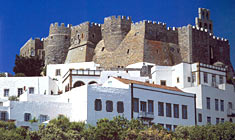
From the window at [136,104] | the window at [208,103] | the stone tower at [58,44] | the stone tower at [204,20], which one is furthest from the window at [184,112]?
the stone tower at [204,20]

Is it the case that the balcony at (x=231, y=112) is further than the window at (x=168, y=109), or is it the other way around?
the balcony at (x=231, y=112)

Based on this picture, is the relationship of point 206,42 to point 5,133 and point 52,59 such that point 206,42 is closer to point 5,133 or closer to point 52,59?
point 52,59

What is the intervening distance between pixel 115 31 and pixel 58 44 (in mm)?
9981

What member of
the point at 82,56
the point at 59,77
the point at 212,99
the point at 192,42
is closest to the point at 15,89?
the point at 59,77

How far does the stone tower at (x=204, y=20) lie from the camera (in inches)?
3880

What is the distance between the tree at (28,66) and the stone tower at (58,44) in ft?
16.9

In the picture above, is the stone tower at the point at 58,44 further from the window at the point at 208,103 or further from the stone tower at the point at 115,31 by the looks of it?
the window at the point at 208,103

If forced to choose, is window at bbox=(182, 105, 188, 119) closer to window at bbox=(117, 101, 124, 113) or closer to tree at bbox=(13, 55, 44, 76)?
window at bbox=(117, 101, 124, 113)

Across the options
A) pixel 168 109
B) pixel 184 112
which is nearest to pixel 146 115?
pixel 168 109

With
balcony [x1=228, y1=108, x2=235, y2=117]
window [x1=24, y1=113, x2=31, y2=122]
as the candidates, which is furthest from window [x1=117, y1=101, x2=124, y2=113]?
balcony [x1=228, y1=108, x2=235, y2=117]

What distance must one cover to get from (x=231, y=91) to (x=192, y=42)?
18.3 meters

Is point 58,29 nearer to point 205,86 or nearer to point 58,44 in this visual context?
point 58,44

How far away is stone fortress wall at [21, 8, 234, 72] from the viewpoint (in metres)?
77.1

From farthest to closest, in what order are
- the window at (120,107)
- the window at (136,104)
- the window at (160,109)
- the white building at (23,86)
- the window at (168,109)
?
the white building at (23,86), the window at (168,109), the window at (160,109), the window at (136,104), the window at (120,107)
